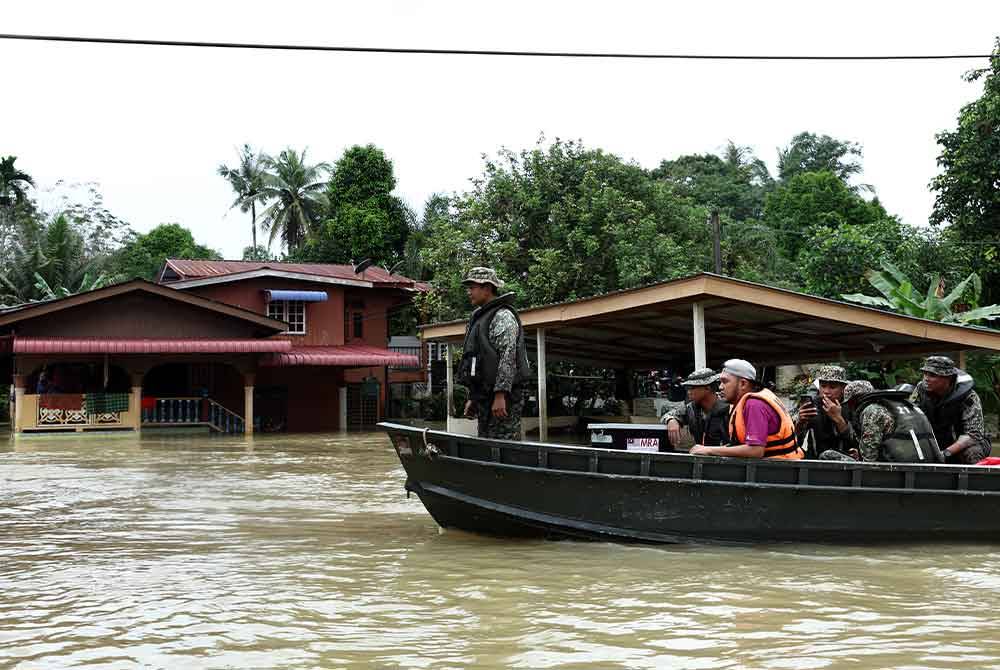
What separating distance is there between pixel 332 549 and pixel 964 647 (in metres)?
4.65

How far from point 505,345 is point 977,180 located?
2014 centimetres

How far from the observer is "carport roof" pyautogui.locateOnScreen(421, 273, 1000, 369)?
1298 centimetres

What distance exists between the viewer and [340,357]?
3041 cm

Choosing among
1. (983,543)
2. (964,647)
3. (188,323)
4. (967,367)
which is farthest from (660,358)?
(964,647)

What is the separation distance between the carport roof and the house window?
436 inches

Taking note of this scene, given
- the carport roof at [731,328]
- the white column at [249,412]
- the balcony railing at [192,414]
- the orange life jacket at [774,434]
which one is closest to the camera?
the orange life jacket at [774,434]

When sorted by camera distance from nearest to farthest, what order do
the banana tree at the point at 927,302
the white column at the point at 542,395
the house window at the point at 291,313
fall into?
the white column at the point at 542,395 < the banana tree at the point at 927,302 < the house window at the point at 291,313

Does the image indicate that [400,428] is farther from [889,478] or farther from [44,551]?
[889,478]

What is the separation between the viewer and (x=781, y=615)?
579 centimetres

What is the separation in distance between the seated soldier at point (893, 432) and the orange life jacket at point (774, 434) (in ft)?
1.56

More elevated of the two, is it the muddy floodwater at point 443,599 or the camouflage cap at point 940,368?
the camouflage cap at point 940,368

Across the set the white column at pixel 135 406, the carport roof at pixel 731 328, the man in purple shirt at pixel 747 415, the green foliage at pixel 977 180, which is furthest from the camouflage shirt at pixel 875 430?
the white column at pixel 135 406

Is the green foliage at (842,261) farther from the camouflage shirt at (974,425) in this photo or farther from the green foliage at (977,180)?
the camouflage shirt at (974,425)

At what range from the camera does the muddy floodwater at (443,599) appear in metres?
5.03
